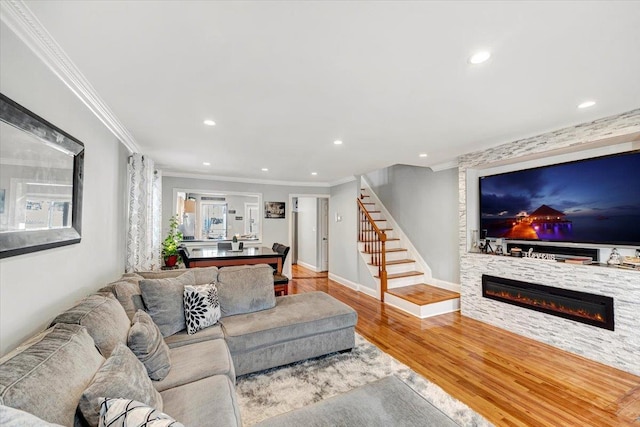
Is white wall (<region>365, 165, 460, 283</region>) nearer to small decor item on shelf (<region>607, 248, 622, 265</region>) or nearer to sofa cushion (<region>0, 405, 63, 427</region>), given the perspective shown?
small decor item on shelf (<region>607, 248, 622, 265</region>)

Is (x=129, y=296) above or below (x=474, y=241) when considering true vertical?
below

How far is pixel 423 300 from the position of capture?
13.1 ft

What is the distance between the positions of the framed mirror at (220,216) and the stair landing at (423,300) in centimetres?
346

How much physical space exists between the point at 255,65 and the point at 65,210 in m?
1.65

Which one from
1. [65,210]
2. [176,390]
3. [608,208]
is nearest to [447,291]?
[608,208]

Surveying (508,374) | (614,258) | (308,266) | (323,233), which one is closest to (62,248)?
(508,374)

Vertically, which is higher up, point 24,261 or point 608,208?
point 608,208

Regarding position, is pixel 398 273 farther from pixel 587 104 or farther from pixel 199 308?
pixel 199 308

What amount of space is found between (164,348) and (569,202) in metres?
4.40

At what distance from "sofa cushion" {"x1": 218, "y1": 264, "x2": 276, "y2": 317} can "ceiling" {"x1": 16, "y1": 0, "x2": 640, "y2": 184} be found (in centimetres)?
162

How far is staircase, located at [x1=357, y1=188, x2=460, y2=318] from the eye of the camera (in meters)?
4.03

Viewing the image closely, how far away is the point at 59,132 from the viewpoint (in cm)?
166

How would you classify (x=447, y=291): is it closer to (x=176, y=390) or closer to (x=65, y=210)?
(x=176, y=390)

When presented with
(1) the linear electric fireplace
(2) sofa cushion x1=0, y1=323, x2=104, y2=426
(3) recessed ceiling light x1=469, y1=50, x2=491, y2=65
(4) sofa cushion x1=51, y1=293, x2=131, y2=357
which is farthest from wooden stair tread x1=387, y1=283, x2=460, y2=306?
(2) sofa cushion x1=0, y1=323, x2=104, y2=426
